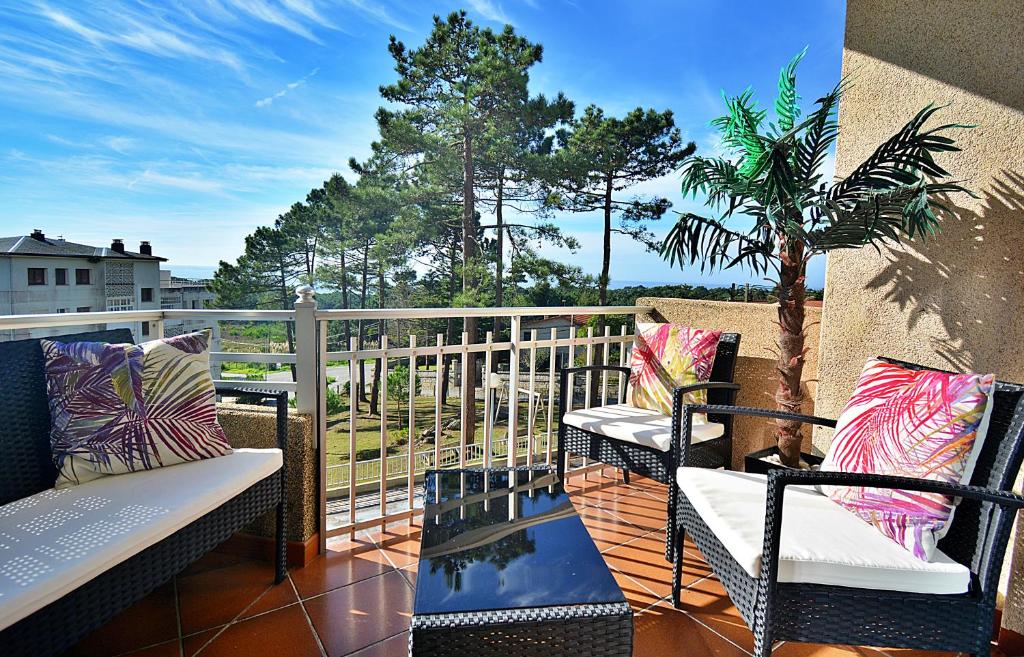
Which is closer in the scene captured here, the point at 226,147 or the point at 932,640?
the point at 932,640

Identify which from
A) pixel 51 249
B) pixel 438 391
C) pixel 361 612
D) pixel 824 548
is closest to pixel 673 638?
pixel 824 548

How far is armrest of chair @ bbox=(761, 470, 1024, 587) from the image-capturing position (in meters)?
1.31

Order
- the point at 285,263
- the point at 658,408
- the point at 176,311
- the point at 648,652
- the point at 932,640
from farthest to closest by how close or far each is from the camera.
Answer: the point at 285,263 < the point at 658,408 < the point at 176,311 < the point at 648,652 < the point at 932,640

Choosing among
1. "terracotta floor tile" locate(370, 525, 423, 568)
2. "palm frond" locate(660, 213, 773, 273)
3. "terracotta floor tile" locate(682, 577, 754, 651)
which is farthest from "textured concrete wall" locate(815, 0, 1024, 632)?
"terracotta floor tile" locate(370, 525, 423, 568)

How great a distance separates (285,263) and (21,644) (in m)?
17.4

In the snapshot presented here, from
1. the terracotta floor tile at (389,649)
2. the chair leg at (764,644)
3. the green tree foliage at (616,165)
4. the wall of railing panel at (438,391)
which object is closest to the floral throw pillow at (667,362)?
the wall of railing panel at (438,391)

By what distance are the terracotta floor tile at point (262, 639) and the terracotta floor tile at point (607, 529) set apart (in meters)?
1.19

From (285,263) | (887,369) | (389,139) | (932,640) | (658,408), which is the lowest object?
(932,640)

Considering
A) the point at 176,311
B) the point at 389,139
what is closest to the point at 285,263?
the point at 389,139

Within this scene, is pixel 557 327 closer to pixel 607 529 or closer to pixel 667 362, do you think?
pixel 667 362

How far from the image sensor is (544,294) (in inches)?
578

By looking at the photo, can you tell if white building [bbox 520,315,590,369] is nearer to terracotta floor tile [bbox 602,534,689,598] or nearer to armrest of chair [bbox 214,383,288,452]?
terracotta floor tile [bbox 602,534,689,598]

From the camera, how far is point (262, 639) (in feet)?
5.85

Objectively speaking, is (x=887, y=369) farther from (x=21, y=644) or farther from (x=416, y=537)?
(x=21, y=644)
